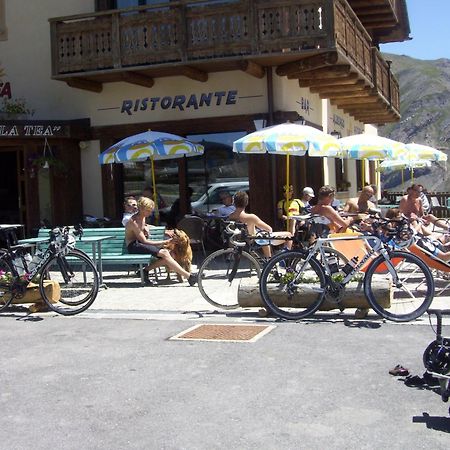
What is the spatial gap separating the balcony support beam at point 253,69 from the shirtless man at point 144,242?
3.90 meters

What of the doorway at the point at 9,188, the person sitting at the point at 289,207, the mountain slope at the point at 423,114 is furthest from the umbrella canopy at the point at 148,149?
the mountain slope at the point at 423,114

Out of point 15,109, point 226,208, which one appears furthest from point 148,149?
point 15,109

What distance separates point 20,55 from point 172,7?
14.9ft

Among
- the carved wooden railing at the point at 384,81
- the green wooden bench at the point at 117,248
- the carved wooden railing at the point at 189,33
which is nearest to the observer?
the green wooden bench at the point at 117,248

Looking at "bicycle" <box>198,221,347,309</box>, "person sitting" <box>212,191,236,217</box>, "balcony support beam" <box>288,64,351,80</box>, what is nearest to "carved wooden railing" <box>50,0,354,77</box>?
"balcony support beam" <box>288,64,351,80</box>

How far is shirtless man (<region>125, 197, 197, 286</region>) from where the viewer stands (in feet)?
32.7

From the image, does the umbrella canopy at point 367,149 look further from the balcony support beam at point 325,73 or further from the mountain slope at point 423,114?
the mountain slope at point 423,114

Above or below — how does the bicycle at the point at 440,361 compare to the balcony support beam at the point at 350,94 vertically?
below

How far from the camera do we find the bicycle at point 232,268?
8.15 m

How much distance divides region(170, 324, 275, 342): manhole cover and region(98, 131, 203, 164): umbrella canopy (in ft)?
17.4

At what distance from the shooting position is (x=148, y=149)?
1216 cm

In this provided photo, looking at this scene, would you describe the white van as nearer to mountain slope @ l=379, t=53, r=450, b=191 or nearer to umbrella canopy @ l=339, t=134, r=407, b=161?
umbrella canopy @ l=339, t=134, r=407, b=161

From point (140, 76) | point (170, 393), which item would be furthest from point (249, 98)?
point (170, 393)

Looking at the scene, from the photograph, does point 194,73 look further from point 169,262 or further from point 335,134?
point 335,134
